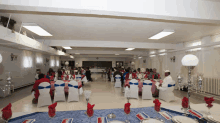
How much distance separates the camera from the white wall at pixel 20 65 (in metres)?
5.52

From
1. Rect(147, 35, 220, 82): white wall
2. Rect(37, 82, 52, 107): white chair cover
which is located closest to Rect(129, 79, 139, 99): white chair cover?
Rect(37, 82, 52, 107): white chair cover

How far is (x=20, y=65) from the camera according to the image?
22.0ft

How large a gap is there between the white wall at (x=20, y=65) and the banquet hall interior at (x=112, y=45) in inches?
2.0

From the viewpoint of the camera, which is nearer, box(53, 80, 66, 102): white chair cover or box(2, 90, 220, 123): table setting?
box(2, 90, 220, 123): table setting

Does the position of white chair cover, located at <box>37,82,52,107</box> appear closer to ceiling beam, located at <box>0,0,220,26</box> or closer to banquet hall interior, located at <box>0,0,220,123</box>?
banquet hall interior, located at <box>0,0,220,123</box>

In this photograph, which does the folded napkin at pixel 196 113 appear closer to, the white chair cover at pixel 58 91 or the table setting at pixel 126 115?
the table setting at pixel 126 115

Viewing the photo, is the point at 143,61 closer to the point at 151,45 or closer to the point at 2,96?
the point at 151,45

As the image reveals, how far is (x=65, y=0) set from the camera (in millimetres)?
1887

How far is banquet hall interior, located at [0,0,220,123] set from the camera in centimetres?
183

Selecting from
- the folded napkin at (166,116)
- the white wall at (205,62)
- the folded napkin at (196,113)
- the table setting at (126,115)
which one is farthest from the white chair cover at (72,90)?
the white wall at (205,62)

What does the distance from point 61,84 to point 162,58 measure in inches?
310

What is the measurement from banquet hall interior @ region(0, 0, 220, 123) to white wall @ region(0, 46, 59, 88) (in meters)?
0.05

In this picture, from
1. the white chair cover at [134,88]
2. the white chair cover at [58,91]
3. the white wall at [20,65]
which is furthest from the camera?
the white wall at [20,65]

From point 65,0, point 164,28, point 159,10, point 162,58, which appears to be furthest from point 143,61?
point 65,0
